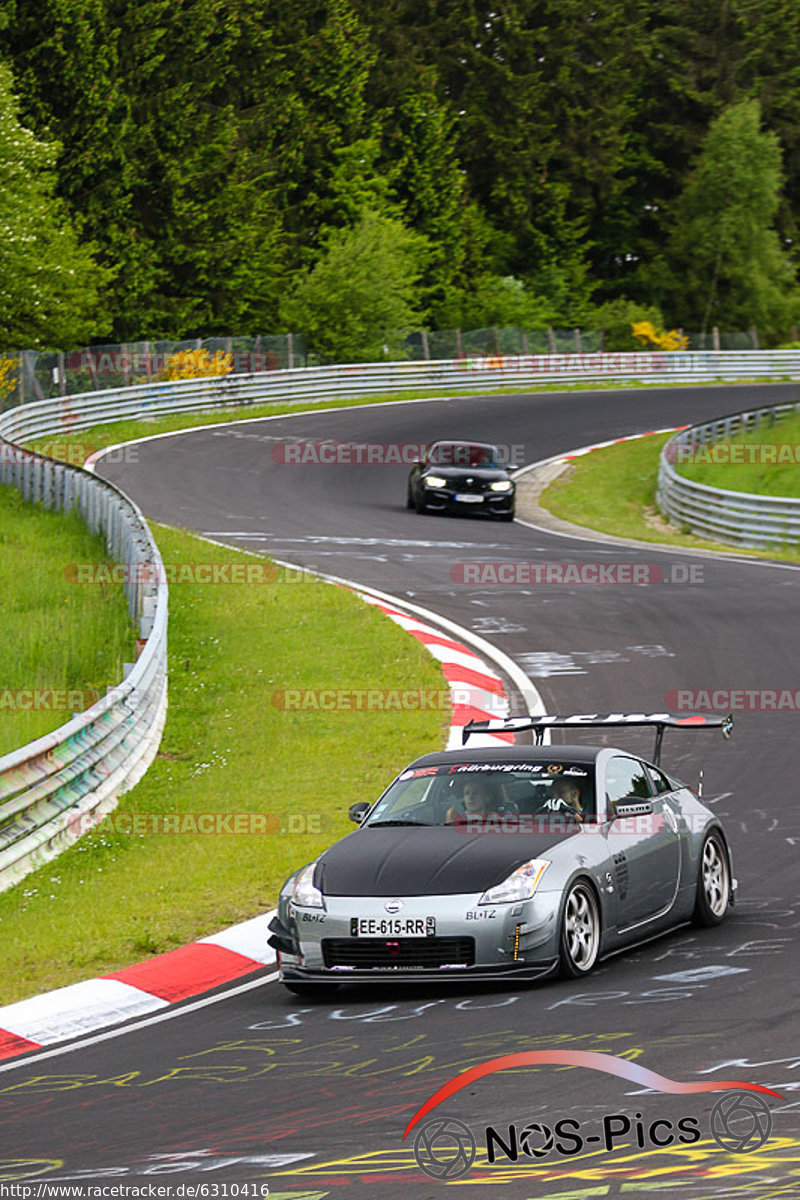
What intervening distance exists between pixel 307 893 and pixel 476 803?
49.1 inches

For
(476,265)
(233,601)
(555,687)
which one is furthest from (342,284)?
(555,687)

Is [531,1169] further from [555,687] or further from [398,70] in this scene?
[398,70]

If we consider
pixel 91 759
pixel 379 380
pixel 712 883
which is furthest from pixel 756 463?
pixel 712 883

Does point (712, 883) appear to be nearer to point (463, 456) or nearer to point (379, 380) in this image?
point (463, 456)

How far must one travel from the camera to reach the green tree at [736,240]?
8644 centimetres

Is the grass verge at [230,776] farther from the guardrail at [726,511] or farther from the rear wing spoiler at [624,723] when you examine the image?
the guardrail at [726,511]

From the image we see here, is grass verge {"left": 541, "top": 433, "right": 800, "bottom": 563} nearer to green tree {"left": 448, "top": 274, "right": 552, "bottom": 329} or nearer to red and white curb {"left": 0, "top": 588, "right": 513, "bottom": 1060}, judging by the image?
red and white curb {"left": 0, "top": 588, "right": 513, "bottom": 1060}

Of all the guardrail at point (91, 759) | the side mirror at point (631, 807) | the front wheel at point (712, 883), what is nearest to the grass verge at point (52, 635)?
the guardrail at point (91, 759)

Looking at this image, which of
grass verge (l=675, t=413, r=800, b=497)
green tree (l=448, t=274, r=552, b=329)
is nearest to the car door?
grass verge (l=675, t=413, r=800, b=497)

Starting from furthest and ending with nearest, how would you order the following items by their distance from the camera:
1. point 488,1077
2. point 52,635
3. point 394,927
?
1. point 52,635
2. point 394,927
3. point 488,1077

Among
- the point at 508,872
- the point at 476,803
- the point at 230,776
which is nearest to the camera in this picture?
the point at 508,872

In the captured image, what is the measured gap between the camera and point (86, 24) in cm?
5894

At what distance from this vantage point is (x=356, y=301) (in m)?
60.4

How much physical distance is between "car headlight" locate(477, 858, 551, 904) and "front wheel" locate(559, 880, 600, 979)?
7.7 inches
